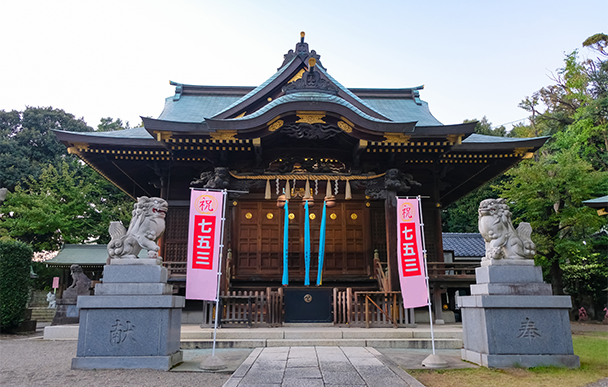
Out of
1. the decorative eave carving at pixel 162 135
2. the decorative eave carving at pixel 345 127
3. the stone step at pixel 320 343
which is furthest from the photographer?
the decorative eave carving at pixel 345 127

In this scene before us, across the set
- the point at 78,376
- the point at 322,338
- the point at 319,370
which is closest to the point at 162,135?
the point at 78,376

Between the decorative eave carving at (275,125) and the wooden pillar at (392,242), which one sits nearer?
the decorative eave carving at (275,125)

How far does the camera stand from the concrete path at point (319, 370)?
4879 millimetres

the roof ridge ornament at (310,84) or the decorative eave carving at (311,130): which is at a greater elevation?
the roof ridge ornament at (310,84)

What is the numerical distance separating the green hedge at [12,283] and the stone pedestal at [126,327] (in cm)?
824

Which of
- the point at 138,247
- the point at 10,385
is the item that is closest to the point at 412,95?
the point at 138,247

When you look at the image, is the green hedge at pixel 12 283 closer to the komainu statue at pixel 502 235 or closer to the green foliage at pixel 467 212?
the komainu statue at pixel 502 235

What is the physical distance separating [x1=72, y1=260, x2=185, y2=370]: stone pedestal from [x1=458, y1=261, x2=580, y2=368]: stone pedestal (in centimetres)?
490

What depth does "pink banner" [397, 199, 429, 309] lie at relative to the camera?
26.7 ft

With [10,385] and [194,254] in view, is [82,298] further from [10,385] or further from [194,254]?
[194,254]

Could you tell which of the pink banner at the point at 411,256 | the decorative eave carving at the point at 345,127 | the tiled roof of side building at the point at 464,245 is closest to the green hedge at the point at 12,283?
the decorative eave carving at the point at 345,127

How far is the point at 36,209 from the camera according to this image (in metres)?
23.3

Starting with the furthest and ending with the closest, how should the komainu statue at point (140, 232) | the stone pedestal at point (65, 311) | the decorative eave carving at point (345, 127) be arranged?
the stone pedestal at point (65, 311), the decorative eave carving at point (345, 127), the komainu statue at point (140, 232)

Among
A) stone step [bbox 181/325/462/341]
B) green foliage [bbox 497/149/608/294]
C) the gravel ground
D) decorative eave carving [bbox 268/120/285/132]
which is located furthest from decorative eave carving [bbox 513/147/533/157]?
the gravel ground
